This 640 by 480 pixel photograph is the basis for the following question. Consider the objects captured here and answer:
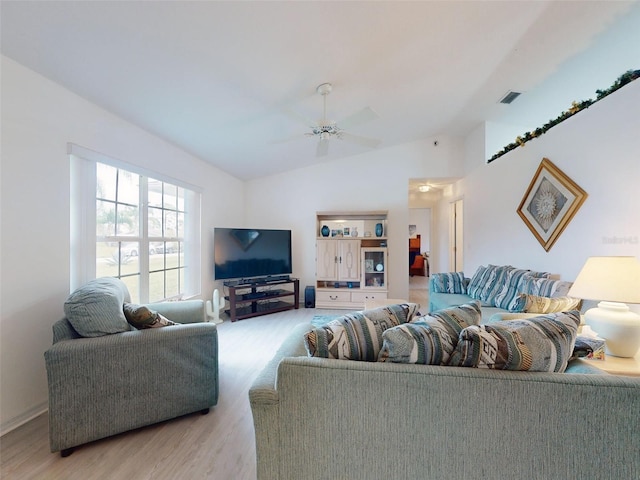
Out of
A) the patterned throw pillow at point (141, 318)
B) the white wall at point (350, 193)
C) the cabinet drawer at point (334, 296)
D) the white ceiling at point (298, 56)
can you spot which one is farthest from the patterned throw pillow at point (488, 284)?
the patterned throw pillow at point (141, 318)

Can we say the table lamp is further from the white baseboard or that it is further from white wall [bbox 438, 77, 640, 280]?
the white baseboard

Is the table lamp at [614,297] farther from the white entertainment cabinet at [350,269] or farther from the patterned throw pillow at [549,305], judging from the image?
the white entertainment cabinet at [350,269]

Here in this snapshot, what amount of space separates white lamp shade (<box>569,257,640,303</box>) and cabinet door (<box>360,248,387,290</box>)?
315 centimetres

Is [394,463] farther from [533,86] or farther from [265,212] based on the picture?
[265,212]

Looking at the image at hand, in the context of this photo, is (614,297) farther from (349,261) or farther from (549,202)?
(349,261)

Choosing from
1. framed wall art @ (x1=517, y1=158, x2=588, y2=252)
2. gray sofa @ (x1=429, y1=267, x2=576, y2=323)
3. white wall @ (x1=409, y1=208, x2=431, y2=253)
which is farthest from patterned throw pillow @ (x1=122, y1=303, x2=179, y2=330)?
white wall @ (x1=409, y1=208, x2=431, y2=253)

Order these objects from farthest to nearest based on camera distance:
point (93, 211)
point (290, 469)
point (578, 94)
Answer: point (578, 94), point (93, 211), point (290, 469)

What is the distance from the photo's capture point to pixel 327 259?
487 cm

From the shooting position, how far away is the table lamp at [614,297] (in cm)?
143

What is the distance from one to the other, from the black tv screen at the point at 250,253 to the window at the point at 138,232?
1.19 feet

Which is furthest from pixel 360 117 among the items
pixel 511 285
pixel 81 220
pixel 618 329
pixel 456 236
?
pixel 456 236

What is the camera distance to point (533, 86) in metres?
3.27

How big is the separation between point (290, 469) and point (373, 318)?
655mm

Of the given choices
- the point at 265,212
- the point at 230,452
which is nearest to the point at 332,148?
the point at 265,212
